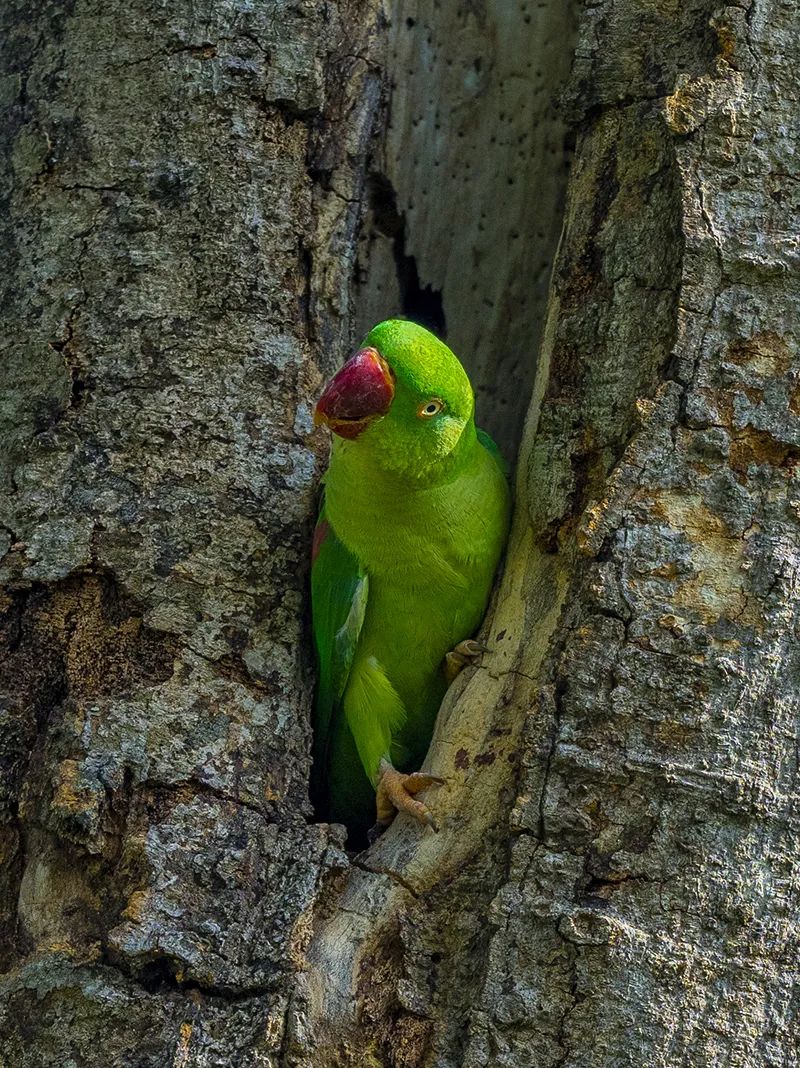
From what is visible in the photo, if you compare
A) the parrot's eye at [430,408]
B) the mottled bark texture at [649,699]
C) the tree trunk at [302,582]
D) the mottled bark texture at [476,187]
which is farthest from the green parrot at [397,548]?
the mottled bark texture at [476,187]

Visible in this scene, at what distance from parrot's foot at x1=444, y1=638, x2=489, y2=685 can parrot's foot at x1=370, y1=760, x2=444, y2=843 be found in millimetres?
324

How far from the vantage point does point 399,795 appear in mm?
2779

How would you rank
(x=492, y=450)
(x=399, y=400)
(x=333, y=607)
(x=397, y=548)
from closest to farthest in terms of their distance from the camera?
(x=399, y=400), (x=333, y=607), (x=397, y=548), (x=492, y=450)

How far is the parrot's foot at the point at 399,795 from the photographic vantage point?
2623 mm

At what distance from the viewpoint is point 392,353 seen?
284 cm

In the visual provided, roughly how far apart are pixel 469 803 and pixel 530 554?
2.31 feet

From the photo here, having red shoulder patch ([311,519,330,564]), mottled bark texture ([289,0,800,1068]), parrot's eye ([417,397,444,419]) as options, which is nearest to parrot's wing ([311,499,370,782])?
red shoulder patch ([311,519,330,564])

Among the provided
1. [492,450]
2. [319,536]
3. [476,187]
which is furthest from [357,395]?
[476,187]

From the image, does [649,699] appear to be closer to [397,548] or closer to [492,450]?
[397,548]

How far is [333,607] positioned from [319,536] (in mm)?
211

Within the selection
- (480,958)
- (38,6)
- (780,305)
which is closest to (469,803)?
(480,958)

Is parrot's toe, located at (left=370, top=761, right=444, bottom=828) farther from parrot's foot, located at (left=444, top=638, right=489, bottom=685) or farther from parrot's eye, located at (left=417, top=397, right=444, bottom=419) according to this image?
parrot's eye, located at (left=417, top=397, right=444, bottom=419)

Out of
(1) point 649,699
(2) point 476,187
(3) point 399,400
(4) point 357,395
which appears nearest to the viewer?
(1) point 649,699

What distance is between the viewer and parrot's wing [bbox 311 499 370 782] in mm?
2959
